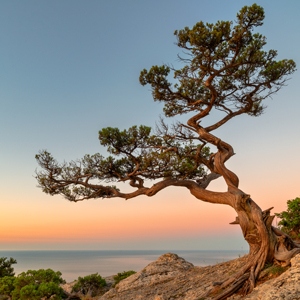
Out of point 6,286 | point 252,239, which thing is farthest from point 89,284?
point 252,239

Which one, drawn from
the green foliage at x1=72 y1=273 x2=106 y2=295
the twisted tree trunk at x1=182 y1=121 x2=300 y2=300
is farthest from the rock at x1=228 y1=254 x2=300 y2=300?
the green foliage at x1=72 y1=273 x2=106 y2=295

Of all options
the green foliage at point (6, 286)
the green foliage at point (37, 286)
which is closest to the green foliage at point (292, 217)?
the green foliage at point (37, 286)

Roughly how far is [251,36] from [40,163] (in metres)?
9.61

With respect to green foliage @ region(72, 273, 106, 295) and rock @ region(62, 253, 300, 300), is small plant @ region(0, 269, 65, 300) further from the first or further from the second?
rock @ region(62, 253, 300, 300)

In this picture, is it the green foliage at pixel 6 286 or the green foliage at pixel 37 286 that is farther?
the green foliage at pixel 6 286

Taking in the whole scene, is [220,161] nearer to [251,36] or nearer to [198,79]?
[198,79]

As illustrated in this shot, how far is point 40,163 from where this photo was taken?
427 inches

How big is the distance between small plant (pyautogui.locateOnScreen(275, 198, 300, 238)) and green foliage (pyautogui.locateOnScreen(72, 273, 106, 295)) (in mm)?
10654

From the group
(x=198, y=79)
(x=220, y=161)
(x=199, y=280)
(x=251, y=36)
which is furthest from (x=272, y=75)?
(x=199, y=280)

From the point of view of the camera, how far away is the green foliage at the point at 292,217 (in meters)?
11.4

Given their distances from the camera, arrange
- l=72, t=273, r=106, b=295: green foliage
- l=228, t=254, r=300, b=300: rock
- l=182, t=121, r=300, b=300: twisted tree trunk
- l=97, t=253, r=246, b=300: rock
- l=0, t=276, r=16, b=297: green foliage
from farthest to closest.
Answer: l=72, t=273, r=106, b=295: green foliage → l=0, t=276, r=16, b=297: green foliage → l=97, t=253, r=246, b=300: rock → l=182, t=121, r=300, b=300: twisted tree trunk → l=228, t=254, r=300, b=300: rock

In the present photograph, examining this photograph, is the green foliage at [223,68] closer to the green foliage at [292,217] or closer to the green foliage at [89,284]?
the green foliage at [292,217]

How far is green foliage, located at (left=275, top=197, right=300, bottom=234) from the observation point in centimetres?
1142

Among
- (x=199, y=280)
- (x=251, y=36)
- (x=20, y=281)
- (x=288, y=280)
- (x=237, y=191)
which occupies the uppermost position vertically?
(x=251, y=36)
